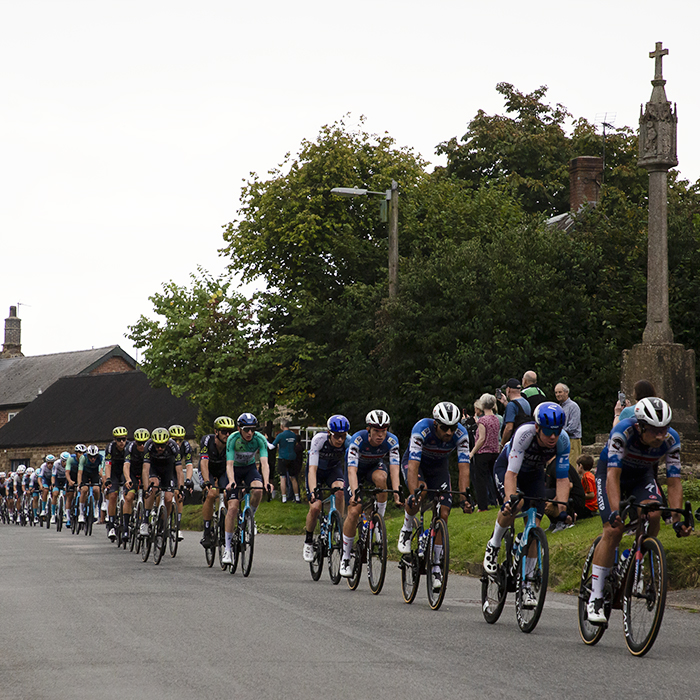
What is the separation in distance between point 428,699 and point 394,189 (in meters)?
23.8

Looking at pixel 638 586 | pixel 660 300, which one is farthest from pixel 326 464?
pixel 660 300

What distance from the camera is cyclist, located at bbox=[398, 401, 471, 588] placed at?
12352mm

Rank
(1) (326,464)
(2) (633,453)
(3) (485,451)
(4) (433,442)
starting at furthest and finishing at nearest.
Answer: (3) (485,451)
(1) (326,464)
(4) (433,442)
(2) (633,453)

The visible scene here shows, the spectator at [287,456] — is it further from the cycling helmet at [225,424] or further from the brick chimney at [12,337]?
the brick chimney at [12,337]

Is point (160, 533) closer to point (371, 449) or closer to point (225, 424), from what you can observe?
point (225, 424)

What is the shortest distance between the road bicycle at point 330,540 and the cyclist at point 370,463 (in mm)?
481

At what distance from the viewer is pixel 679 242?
28.4 m

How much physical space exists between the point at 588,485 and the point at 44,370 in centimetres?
8188

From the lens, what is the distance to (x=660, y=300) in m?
21.3

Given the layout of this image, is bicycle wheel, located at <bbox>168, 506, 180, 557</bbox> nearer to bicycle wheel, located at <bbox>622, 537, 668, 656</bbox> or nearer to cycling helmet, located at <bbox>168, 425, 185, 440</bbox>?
cycling helmet, located at <bbox>168, 425, 185, 440</bbox>

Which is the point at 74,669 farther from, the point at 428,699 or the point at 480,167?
the point at 480,167

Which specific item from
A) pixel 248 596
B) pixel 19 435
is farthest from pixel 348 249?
pixel 19 435

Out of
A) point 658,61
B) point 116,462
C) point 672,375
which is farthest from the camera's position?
point 116,462

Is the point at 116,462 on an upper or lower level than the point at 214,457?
lower
